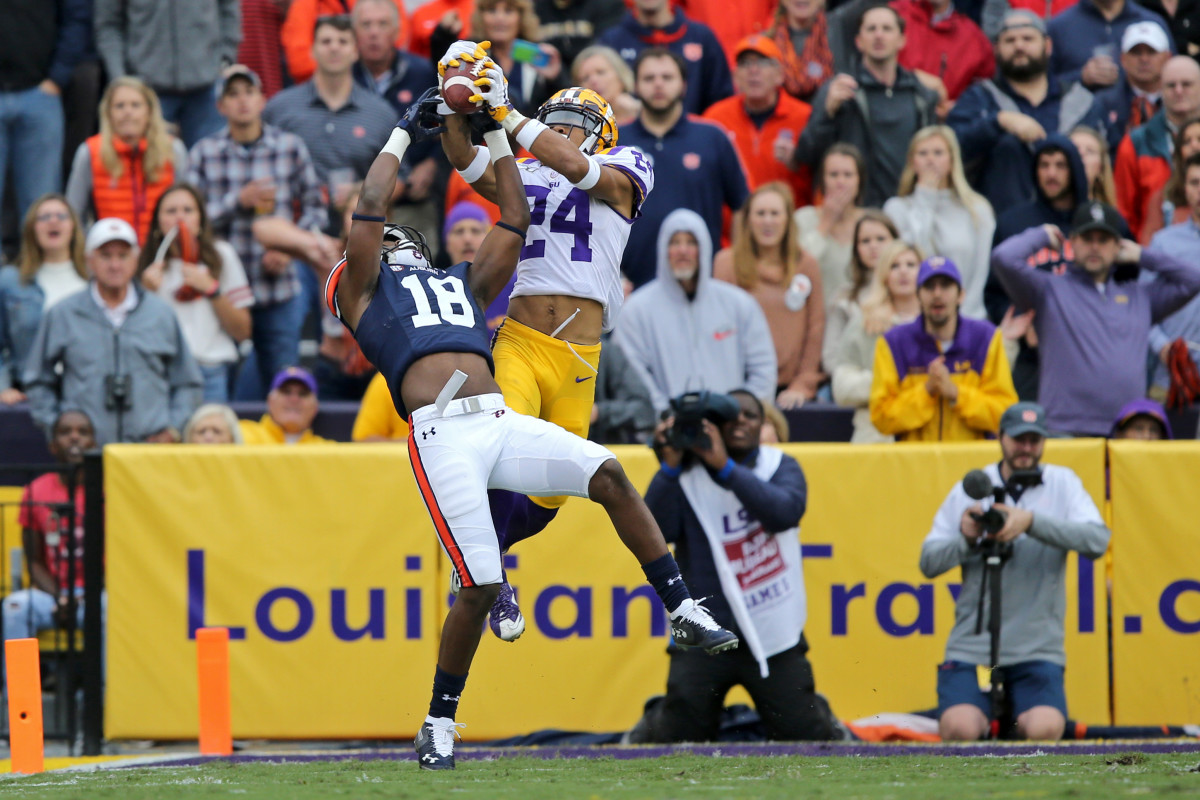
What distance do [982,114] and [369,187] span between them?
5907mm

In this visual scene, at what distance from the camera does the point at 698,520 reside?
841 centimetres

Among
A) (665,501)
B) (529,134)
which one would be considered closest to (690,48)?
(665,501)

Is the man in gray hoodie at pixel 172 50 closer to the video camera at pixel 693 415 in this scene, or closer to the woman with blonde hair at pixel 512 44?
the woman with blonde hair at pixel 512 44

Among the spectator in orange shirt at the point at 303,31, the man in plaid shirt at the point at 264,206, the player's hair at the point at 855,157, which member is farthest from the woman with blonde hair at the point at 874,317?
the spectator in orange shirt at the point at 303,31

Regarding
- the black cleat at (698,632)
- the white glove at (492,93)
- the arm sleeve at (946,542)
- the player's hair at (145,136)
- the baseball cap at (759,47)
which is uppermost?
the baseball cap at (759,47)

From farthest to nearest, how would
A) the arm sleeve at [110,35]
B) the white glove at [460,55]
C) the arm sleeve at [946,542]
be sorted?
1. the arm sleeve at [110,35]
2. the arm sleeve at [946,542]
3. the white glove at [460,55]

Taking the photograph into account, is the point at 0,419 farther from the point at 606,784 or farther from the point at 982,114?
the point at 982,114

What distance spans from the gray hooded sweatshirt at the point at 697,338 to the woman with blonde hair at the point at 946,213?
1.43 metres

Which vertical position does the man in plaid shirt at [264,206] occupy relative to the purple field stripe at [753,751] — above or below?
above

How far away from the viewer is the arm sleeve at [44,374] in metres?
9.66

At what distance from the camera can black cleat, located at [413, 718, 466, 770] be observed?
6641 mm

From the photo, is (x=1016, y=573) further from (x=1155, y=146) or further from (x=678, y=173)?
(x=1155, y=146)

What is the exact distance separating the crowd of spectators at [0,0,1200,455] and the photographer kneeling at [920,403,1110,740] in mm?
884

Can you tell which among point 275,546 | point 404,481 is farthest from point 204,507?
point 404,481
